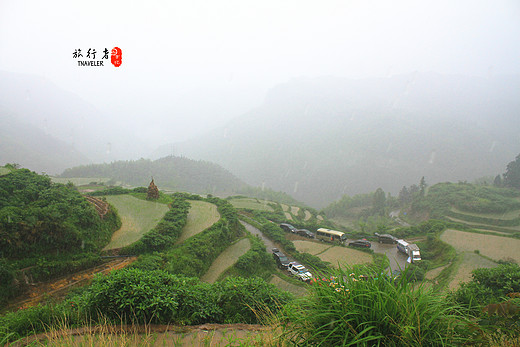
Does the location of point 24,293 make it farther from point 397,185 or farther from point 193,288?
point 397,185

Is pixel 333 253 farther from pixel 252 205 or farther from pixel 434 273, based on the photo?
pixel 252 205

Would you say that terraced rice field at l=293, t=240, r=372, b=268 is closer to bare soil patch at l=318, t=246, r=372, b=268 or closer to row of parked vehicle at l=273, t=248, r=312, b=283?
bare soil patch at l=318, t=246, r=372, b=268

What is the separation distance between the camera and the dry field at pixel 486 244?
16953mm

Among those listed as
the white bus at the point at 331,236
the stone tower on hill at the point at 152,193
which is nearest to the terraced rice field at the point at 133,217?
the stone tower on hill at the point at 152,193

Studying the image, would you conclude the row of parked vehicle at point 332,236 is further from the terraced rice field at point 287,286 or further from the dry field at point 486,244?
the terraced rice field at point 287,286

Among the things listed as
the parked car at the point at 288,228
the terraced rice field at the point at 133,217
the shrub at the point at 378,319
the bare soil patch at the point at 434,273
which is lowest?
the parked car at the point at 288,228

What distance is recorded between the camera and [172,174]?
79938 mm

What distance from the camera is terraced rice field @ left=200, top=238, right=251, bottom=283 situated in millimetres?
13105

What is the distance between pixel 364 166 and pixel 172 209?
406ft

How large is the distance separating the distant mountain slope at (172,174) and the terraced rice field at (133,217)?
2013 inches

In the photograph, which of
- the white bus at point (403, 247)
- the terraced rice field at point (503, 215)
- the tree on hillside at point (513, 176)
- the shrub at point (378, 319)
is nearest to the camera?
the shrub at point (378, 319)

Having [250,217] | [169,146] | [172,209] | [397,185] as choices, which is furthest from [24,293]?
[169,146]

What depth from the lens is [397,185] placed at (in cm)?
10975

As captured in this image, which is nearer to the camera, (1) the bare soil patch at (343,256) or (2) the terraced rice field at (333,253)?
(1) the bare soil patch at (343,256)
